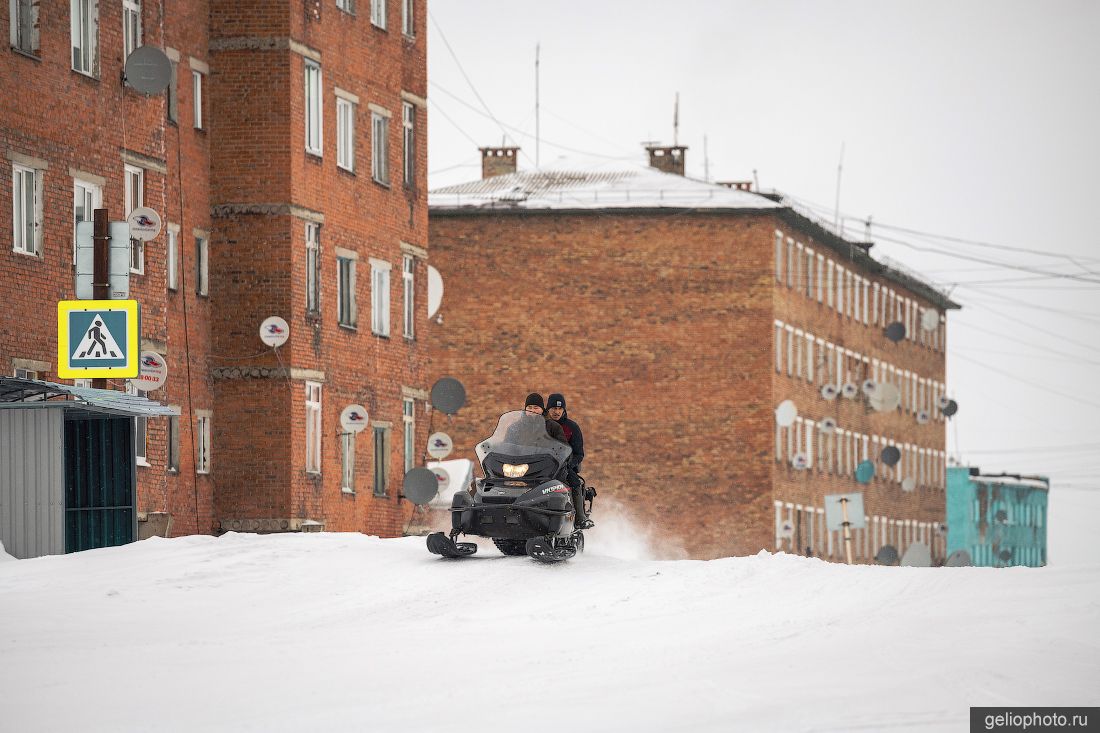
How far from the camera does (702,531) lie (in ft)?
236

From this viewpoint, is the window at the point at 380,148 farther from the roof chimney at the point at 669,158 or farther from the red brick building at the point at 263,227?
the roof chimney at the point at 669,158

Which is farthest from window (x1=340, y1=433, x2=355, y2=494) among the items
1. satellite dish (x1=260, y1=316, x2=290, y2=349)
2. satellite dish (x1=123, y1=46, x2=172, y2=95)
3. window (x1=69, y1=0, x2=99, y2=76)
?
window (x1=69, y1=0, x2=99, y2=76)

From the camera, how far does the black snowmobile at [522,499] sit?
26.9 meters

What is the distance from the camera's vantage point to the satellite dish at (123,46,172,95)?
37.2m

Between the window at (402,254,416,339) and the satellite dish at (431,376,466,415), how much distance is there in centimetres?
248

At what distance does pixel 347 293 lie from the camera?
47.7 meters

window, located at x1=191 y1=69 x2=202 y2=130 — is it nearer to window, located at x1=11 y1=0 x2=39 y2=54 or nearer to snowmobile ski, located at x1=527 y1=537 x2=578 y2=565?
window, located at x1=11 y1=0 x2=39 y2=54

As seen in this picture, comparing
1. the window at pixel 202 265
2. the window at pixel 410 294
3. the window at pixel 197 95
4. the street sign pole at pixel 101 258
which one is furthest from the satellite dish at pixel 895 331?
the street sign pole at pixel 101 258

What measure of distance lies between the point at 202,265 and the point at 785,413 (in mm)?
30481

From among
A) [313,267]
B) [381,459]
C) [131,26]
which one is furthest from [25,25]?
[381,459]

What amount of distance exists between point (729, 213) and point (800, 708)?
58712 millimetres

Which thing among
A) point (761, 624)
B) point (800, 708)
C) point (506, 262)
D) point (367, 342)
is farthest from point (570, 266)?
point (800, 708)

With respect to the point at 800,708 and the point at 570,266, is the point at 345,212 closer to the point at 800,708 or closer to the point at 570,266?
the point at 570,266

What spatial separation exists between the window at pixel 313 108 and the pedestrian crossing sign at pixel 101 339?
16.4m
